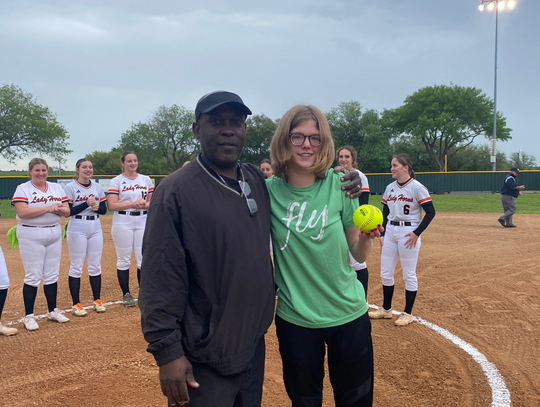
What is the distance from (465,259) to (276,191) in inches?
297

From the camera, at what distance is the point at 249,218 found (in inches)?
75.9

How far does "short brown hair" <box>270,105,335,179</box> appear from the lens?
91.4 inches

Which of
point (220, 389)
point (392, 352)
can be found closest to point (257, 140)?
point (392, 352)

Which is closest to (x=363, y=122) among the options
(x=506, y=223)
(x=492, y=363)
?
(x=506, y=223)

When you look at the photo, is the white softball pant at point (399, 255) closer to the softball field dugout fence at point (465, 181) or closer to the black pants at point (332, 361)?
the black pants at point (332, 361)

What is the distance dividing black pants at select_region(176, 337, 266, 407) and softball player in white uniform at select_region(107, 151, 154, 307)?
4.23 metres

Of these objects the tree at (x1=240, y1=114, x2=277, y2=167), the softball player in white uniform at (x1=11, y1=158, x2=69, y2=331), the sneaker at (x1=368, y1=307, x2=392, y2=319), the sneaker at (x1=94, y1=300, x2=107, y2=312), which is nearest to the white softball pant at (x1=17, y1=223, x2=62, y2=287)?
the softball player in white uniform at (x1=11, y1=158, x2=69, y2=331)

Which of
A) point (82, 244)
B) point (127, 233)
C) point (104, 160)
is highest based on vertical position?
point (104, 160)

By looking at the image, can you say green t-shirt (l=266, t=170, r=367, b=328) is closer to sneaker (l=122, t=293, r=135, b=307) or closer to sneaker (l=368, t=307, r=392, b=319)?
sneaker (l=368, t=307, r=392, b=319)

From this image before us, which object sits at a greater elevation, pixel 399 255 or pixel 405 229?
pixel 405 229

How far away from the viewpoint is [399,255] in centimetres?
527

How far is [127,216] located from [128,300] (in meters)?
1.27

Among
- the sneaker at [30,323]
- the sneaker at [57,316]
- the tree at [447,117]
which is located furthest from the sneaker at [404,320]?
the tree at [447,117]

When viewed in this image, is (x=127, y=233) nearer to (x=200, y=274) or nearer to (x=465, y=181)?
(x=200, y=274)
